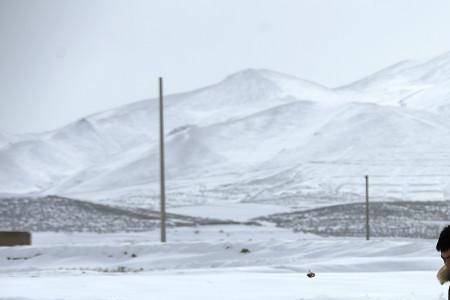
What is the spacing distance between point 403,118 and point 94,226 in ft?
377

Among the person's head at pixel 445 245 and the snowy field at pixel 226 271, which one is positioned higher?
the person's head at pixel 445 245

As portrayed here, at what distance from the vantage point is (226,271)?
22594 millimetres

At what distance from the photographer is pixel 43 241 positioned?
53.0 meters

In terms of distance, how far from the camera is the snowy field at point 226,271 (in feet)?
50.9

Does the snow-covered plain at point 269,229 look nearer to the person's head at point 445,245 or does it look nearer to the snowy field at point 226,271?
the snowy field at point 226,271

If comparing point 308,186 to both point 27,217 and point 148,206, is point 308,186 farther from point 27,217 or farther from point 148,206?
point 27,217

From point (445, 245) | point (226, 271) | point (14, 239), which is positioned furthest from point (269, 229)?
point (445, 245)

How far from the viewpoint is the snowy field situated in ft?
50.9

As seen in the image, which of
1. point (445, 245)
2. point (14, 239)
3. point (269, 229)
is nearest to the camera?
point (445, 245)

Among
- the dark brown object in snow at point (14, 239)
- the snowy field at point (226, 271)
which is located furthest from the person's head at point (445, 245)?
the dark brown object in snow at point (14, 239)

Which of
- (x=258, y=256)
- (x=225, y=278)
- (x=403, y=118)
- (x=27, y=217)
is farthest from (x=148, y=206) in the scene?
(x=225, y=278)

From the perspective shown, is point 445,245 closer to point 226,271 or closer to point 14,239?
point 226,271

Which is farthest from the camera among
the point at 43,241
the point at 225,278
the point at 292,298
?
the point at 43,241

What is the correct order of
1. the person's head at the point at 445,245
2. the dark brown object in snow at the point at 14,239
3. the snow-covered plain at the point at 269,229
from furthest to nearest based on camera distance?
the dark brown object in snow at the point at 14,239 < the snow-covered plain at the point at 269,229 < the person's head at the point at 445,245
